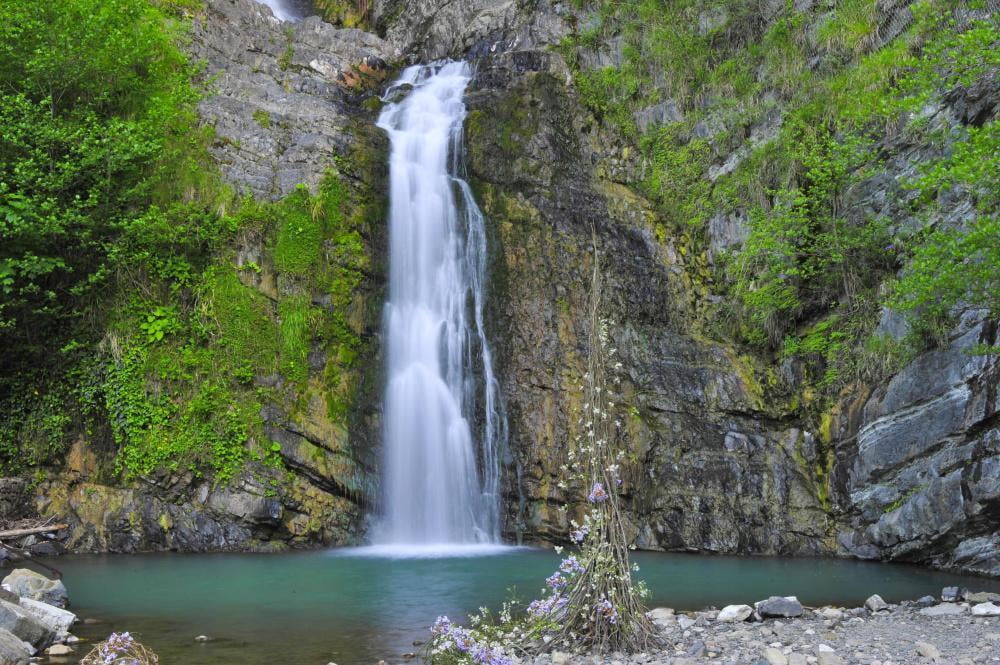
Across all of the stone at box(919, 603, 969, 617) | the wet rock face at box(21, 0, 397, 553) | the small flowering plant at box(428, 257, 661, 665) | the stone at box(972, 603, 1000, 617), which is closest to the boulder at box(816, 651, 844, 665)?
the small flowering plant at box(428, 257, 661, 665)

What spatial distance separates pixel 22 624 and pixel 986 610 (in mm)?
8579

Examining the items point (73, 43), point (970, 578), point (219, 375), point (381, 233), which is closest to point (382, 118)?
point (381, 233)

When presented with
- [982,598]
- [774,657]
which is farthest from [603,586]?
[982,598]

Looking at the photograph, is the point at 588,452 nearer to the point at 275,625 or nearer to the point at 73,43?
the point at 275,625

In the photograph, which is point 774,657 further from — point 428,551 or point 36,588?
point 428,551

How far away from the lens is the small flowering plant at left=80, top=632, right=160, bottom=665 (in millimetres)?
5469

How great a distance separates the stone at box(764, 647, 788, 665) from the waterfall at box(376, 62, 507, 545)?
8800 mm

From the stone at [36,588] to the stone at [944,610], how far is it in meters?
8.81

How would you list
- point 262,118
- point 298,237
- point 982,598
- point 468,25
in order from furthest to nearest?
point 468,25
point 262,118
point 298,237
point 982,598

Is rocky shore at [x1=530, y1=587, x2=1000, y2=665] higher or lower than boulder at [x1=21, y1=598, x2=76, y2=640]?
lower

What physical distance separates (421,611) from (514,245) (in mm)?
9359

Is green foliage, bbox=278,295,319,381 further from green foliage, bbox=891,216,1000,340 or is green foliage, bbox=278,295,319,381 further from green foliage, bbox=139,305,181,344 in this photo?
green foliage, bbox=891,216,1000,340

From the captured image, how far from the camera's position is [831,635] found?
614 centimetres

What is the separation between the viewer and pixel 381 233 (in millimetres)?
16359
